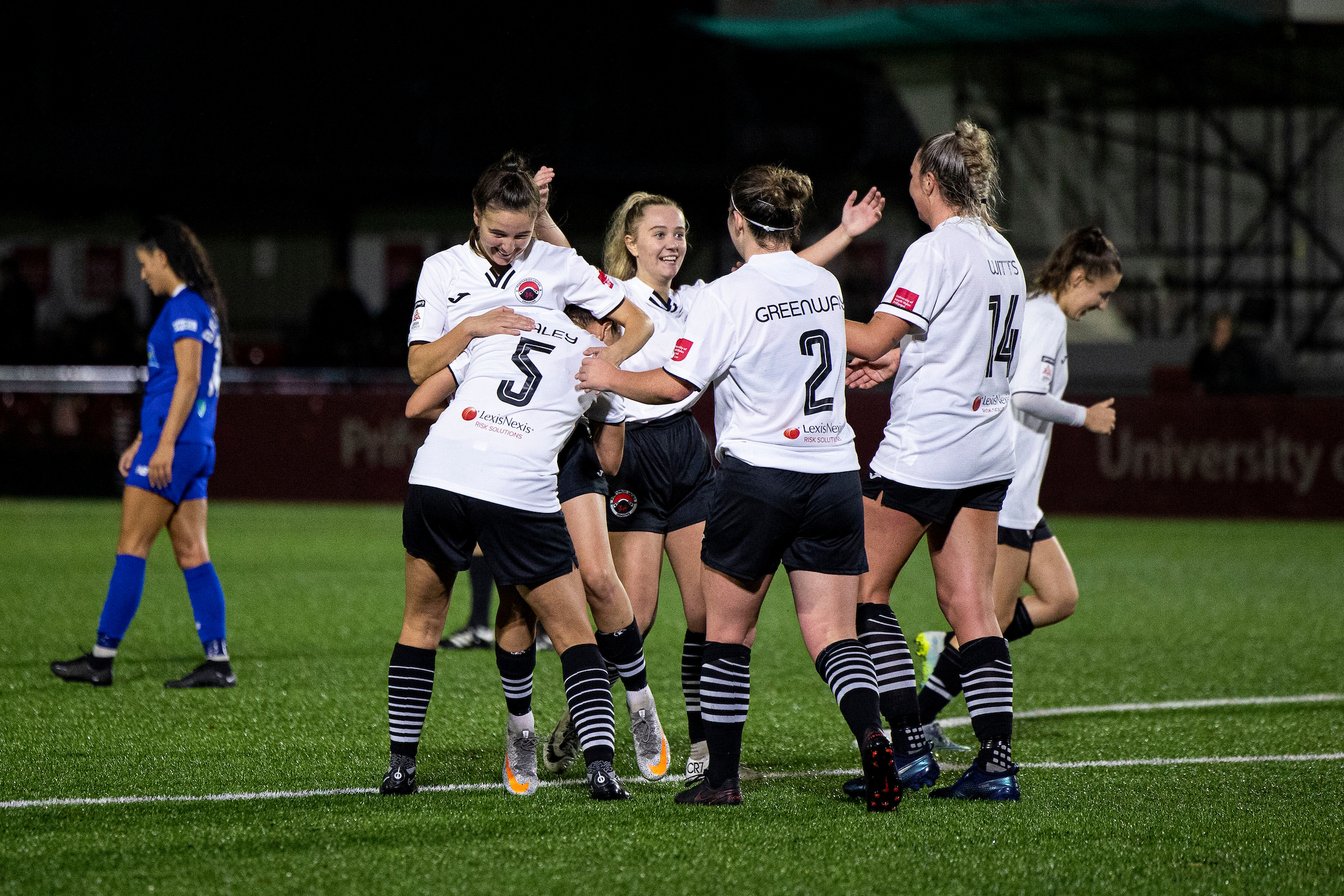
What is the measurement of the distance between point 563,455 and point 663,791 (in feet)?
3.96

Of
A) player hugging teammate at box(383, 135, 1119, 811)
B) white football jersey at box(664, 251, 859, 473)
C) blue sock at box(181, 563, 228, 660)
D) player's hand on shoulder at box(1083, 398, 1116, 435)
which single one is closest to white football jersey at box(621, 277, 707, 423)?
player hugging teammate at box(383, 135, 1119, 811)

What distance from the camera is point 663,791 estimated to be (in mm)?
4992

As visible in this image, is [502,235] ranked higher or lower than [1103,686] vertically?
higher

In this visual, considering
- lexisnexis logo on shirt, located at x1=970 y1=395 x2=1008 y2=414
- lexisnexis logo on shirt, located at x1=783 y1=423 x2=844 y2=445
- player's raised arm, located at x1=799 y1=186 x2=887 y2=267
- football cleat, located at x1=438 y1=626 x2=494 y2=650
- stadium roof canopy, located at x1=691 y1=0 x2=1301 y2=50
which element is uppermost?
stadium roof canopy, located at x1=691 y1=0 x2=1301 y2=50

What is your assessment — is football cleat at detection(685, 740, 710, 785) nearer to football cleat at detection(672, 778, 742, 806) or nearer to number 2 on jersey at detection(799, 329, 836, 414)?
football cleat at detection(672, 778, 742, 806)

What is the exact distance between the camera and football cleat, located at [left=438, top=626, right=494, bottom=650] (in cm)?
834

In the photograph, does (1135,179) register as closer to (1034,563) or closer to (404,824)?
(1034,563)

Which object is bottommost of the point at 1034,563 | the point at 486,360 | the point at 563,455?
the point at 1034,563

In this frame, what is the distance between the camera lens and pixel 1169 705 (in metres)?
6.72

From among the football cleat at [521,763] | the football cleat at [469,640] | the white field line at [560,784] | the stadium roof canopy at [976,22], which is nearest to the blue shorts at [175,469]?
the football cleat at [469,640]

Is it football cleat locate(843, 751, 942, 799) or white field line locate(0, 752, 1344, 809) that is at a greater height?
football cleat locate(843, 751, 942, 799)

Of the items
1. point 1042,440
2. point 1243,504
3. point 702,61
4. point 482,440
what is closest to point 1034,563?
point 1042,440

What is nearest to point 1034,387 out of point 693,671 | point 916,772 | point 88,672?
point 916,772

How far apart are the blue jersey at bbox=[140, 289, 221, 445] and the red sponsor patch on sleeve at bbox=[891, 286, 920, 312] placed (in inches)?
143
